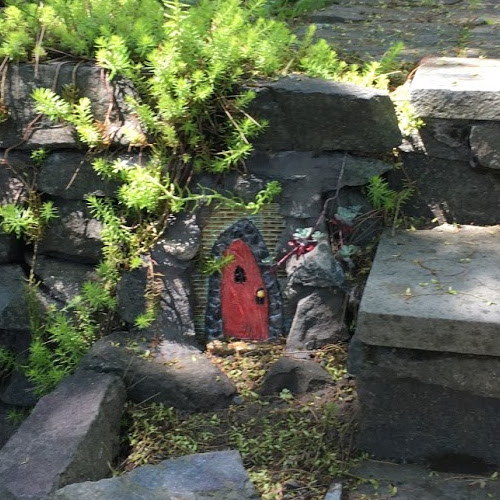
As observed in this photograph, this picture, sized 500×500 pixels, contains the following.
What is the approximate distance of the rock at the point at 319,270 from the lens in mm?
2881

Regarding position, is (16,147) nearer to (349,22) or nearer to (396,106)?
(396,106)

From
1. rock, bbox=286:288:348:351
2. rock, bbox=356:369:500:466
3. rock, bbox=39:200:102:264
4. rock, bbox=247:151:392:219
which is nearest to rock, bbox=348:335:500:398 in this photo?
rock, bbox=356:369:500:466

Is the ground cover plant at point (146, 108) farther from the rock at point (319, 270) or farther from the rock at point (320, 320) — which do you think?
the rock at point (320, 320)

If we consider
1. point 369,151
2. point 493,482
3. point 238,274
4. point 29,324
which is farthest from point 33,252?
point 493,482

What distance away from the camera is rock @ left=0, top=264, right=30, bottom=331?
324cm

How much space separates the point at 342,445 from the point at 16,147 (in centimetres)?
167

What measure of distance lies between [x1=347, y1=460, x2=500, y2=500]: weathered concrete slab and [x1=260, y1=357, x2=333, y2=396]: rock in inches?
14.8

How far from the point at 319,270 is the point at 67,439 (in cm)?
102

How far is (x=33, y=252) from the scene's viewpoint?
3.29m

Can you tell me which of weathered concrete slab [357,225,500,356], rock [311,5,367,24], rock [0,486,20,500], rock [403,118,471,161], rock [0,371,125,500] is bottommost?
rock [0,486,20,500]

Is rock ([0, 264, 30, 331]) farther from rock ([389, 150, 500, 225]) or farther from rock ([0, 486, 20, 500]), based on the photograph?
rock ([389, 150, 500, 225])

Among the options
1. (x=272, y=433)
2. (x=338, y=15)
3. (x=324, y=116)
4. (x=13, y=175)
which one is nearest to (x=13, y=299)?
(x=13, y=175)

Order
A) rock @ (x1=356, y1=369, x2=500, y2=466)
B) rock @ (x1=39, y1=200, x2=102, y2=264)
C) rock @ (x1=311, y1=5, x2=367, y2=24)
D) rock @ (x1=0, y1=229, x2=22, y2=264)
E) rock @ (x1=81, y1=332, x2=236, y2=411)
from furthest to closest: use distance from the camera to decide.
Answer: rock @ (x1=311, y1=5, x2=367, y2=24)
rock @ (x1=0, y1=229, x2=22, y2=264)
rock @ (x1=39, y1=200, x2=102, y2=264)
rock @ (x1=81, y1=332, x2=236, y2=411)
rock @ (x1=356, y1=369, x2=500, y2=466)

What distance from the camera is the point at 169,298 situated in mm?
3037
